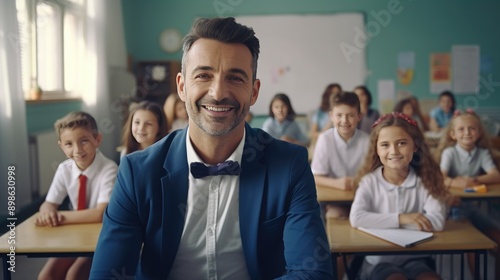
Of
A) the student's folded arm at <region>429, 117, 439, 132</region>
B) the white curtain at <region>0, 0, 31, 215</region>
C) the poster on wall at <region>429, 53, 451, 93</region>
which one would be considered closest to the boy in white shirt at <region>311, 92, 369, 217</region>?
the white curtain at <region>0, 0, 31, 215</region>

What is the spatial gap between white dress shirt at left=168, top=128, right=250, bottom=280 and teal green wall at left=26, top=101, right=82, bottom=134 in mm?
3919

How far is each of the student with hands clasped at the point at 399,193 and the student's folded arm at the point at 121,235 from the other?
121cm

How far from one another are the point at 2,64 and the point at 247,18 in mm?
4390

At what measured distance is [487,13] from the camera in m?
7.60

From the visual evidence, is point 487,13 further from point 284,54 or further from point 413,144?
point 413,144

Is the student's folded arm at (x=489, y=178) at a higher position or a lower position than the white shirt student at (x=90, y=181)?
lower

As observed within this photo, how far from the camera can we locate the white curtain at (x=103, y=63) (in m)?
6.34

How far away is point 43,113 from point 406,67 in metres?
5.27

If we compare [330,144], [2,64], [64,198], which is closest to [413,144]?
[330,144]

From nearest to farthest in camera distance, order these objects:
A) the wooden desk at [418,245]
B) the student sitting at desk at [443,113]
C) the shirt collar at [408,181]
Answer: the wooden desk at [418,245]
the shirt collar at [408,181]
the student sitting at desk at [443,113]

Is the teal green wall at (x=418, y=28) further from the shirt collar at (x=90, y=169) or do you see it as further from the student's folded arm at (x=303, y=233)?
the student's folded arm at (x=303, y=233)

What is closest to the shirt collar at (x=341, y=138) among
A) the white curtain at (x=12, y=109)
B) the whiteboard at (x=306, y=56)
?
the white curtain at (x=12, y=109)

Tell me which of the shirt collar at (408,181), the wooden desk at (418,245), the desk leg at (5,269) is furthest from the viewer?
the shirt collar at (408,181)

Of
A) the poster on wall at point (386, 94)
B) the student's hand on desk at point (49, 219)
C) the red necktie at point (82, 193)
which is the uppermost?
the poster on wall at point (386, 94)
